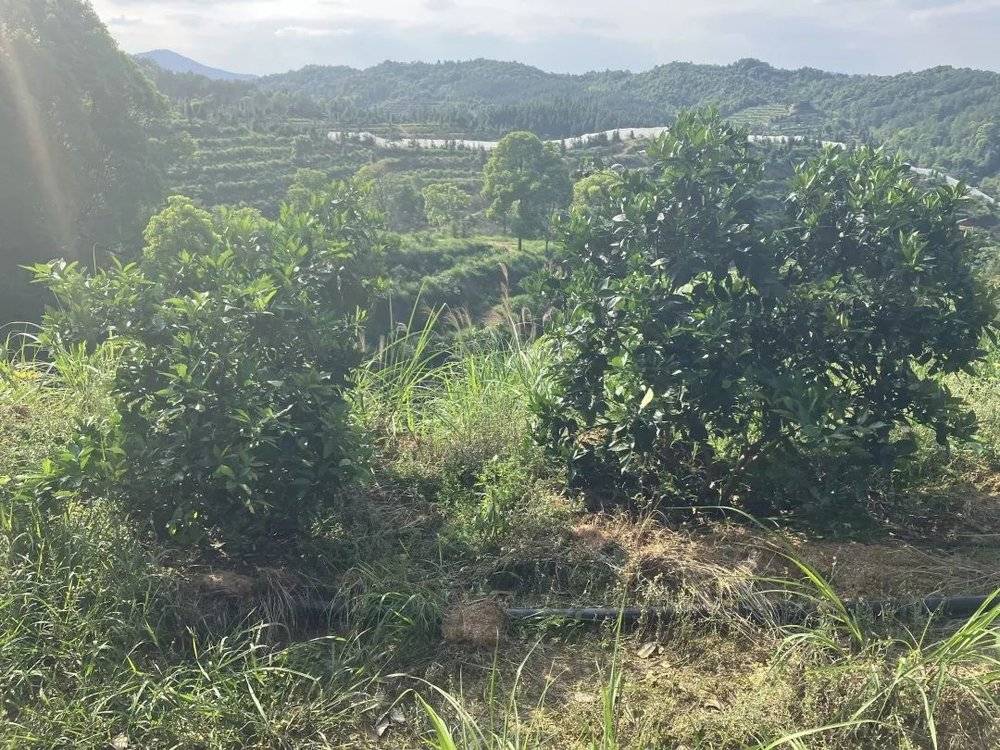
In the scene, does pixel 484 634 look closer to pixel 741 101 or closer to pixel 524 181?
pixel 524 181

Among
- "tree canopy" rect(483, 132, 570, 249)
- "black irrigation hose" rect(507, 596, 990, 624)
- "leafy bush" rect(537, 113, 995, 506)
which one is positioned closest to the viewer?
"black irrigation hose" rect(507, 596, 990, 624)

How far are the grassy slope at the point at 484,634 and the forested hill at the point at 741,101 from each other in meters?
49.6

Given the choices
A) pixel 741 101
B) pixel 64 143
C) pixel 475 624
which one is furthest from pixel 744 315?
pixel 741 101

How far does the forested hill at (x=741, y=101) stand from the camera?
269ft

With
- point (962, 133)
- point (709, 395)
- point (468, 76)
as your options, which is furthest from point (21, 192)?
point (468, 76)

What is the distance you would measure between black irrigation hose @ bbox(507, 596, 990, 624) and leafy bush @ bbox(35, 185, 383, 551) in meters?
1.12

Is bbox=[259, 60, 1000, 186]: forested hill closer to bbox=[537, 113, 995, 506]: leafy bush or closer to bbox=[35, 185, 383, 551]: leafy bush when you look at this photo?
bbox=[537, 113, 995, 506]: leafy bush

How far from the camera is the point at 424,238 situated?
129ft

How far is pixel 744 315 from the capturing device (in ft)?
12.1

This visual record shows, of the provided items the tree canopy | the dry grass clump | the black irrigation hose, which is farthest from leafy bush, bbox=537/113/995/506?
the tree canopy

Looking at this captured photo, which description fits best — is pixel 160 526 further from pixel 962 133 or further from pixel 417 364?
pixel 962 133

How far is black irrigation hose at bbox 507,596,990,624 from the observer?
10.3 ft

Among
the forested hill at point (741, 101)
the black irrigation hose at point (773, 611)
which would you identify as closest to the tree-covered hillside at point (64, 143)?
the black irrigation hose at point (773, 611)

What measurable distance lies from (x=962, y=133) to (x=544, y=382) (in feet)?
304
